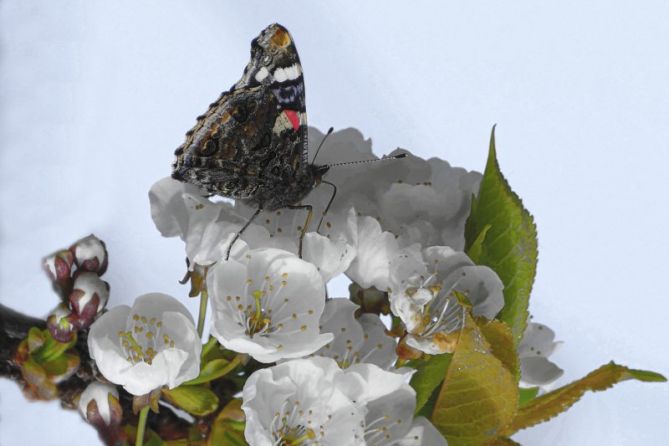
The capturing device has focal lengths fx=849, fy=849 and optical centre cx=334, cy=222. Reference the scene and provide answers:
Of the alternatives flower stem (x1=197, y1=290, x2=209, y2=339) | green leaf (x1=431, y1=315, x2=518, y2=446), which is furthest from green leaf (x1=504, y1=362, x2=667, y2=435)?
flower stem (x1=197, y1=290, x2=209, y2=339)

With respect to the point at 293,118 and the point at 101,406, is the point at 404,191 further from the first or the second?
the point at 101,406

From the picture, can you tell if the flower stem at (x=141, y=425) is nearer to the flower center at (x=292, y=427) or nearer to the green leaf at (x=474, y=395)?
the flower center at (x=292, y=427)

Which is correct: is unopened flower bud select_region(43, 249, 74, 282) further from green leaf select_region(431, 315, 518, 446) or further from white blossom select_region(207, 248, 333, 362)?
green leaf select_region(431, 315, 518, 446)

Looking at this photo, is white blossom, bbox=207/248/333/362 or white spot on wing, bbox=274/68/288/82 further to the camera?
white spot on wing, bbox=274/68/288/82

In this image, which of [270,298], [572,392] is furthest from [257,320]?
[572,392]

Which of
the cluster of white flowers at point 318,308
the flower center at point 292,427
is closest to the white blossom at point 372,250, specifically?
the cluster of white flowers at point 318,308

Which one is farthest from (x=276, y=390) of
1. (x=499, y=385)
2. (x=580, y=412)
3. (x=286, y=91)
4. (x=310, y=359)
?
(x=580, y=412)

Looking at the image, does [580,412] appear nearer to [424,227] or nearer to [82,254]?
[424,227]
